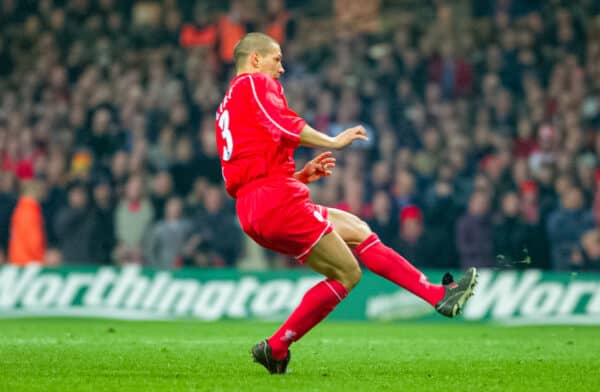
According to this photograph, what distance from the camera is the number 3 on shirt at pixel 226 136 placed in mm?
8070

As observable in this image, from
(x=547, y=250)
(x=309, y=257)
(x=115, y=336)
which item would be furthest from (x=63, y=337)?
(x=547, y=250)

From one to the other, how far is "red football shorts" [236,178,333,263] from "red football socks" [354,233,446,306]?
482 millimetres

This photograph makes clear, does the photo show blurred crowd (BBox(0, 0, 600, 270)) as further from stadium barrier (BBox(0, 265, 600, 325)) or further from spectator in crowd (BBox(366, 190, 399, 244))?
stadium barrier (BBox(0, 265, 600, 325))

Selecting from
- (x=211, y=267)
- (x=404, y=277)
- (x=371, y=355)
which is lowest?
(x=211, y=267)

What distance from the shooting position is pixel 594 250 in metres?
15.8

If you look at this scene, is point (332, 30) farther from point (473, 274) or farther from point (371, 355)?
point (473, 274)

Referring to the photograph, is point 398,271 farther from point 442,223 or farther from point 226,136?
point 442,223

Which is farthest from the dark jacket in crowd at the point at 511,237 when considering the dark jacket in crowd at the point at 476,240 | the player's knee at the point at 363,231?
the player's knee at the point at 363,231

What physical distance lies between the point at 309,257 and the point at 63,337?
4.53 metres

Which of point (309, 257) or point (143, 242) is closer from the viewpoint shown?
point (309, 257)

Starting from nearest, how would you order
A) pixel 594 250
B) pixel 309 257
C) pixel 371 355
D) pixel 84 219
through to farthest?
pixel 309 257 → pixel 371 355 → pixel 594 250 → pixel 84 219

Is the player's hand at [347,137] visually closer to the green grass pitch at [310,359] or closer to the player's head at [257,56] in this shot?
the player's head at [257,56]

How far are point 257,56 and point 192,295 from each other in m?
8.01

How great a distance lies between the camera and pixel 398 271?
8.28 metres
